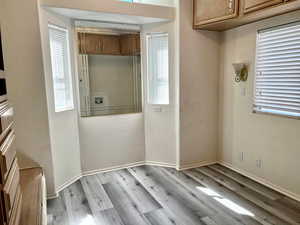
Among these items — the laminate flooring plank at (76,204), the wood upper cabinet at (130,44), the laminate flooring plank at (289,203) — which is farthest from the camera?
the wood upper cabinet at (130,44)

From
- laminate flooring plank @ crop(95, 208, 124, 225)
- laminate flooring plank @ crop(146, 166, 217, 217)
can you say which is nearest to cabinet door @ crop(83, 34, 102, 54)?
laminate flooring plank @ crop(146, 166, 217, 217)

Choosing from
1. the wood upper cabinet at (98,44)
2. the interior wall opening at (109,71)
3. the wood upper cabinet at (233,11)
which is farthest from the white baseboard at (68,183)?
the wood upper cabinet at (233,11)

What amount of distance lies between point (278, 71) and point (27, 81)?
2.84 meters

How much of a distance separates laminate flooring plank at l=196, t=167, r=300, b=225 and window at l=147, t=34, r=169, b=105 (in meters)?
1.30

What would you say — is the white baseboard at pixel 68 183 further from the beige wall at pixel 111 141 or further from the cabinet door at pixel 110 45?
the cabinet door at pixel 110 45

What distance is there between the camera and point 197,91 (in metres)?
3.28

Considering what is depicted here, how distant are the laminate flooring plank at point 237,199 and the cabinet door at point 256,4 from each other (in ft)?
6.82

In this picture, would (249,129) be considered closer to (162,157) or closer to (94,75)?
(162,157)

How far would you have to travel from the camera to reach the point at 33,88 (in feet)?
7.80

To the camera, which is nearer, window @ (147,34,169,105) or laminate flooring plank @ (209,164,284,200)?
laminate flooring plank @ (209,164,284,200)

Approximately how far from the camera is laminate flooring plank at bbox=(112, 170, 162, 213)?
239cm

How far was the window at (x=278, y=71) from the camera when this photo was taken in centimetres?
236

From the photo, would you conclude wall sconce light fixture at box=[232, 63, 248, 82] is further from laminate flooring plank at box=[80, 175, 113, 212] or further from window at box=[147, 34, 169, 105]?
laminate flooring plank at box=[80, 175, 113, 212]

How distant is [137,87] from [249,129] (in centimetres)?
175
